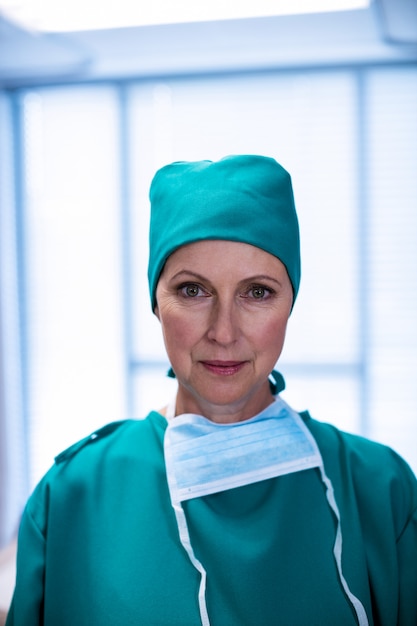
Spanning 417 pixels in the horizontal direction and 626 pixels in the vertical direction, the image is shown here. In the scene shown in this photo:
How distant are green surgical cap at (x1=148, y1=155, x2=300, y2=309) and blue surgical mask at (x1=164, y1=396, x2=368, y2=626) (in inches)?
10.7

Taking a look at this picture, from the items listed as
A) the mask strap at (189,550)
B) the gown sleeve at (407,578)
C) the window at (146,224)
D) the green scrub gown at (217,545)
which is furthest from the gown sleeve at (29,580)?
the window at (146,224)

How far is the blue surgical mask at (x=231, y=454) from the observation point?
1085 millimetres

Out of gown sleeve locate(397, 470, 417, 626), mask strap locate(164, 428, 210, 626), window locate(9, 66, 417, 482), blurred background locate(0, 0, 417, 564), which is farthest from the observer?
window locate(9, 66, 417, 482)

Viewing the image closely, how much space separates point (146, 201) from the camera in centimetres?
338

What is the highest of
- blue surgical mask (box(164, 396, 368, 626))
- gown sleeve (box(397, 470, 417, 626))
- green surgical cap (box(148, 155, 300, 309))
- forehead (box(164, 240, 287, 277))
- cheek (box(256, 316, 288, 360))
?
green surgical cap (box(148, 155, 300, 309))

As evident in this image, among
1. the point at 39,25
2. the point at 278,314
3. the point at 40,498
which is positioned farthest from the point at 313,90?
the point at 40,498

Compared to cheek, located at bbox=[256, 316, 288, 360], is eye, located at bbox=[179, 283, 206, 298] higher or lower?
higher

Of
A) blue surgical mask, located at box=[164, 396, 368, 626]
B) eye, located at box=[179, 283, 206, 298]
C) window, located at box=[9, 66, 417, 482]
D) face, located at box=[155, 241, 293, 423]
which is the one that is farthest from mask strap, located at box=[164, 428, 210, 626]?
window, located at box=[9, 66, 417, 482]

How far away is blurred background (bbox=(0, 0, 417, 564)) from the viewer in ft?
9.82

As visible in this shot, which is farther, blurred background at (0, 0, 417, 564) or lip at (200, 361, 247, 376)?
blurred background at (0, 0, 417, 564)

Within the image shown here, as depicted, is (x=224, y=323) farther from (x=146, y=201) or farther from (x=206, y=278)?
(x=146, y=201)

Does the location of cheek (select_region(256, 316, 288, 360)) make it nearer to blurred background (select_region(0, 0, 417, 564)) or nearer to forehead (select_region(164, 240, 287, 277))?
forehead (select_region(164, 240, 287, 277))

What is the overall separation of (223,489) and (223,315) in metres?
0.33

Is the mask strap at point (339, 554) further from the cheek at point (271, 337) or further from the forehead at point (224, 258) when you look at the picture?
the forehead at point (224, 258)
